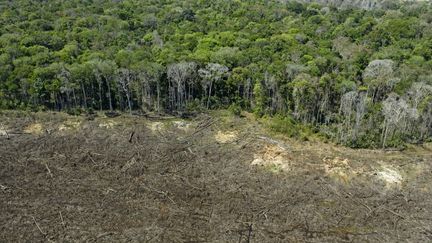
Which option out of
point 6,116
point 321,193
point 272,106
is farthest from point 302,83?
point 6,116

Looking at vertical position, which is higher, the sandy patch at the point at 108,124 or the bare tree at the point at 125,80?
the bare tree at the point at 125,80

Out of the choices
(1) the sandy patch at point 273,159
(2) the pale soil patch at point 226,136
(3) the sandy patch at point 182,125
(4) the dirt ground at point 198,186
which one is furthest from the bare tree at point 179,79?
(1) the sandy patch at point 273,159

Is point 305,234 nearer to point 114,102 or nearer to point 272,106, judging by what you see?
point 272,106

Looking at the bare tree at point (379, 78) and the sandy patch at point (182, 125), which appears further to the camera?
the bare tree at point (379, 78)

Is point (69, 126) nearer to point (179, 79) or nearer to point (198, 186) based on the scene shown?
point (179, 79)

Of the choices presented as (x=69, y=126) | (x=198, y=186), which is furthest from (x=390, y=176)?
(x=69, y=126)

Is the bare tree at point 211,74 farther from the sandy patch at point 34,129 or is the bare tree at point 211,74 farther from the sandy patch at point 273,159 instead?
the sandy patch at point 34,129

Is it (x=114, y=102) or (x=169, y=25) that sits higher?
(x=169, y=25)
